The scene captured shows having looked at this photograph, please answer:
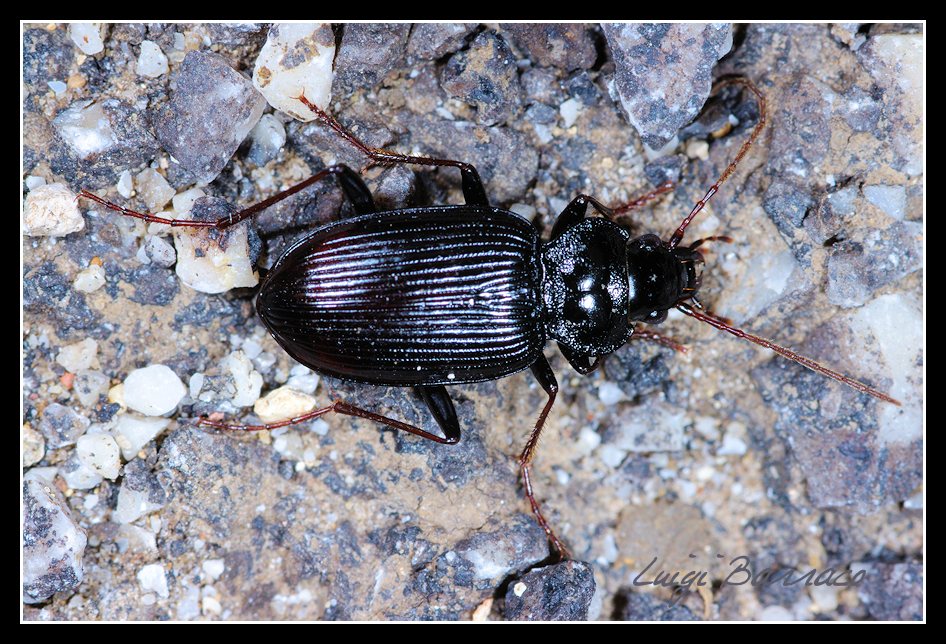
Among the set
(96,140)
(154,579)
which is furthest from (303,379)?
(96,140)

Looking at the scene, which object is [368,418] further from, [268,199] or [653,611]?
[653,611]

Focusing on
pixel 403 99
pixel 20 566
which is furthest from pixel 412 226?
pixel 20 566

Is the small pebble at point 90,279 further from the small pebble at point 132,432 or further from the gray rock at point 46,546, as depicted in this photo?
the gray rock at point 46,546

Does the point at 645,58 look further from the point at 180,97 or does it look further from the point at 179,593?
the point at 179,593

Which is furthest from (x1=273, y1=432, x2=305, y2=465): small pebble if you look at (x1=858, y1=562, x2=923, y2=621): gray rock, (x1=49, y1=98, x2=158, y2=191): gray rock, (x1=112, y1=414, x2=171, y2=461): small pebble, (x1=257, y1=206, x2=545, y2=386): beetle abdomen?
(x1=858, y1=562, x2=923, y2=621): gray rock

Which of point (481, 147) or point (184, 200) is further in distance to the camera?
point (481, 147)

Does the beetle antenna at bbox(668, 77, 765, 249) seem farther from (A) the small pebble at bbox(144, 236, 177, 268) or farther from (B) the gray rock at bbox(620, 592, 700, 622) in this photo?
(A) the small pebble at bbox(144, 236, 177, 268)
